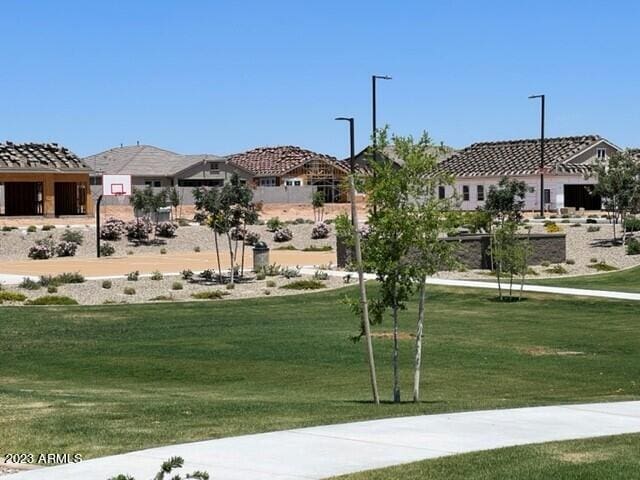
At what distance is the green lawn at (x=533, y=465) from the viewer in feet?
32.9

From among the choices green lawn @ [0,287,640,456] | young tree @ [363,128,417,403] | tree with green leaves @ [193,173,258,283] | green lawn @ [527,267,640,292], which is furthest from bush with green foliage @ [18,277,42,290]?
young tree @ [363,128,417,403]

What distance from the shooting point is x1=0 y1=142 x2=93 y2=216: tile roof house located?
75.9 metres

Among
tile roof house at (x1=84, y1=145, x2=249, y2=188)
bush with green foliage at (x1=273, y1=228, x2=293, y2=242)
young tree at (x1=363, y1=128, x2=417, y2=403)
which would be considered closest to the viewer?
young tree at (x1=363, y1=128, x2=417, y2=403)

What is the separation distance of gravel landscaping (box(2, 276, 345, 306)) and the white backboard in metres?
37.9

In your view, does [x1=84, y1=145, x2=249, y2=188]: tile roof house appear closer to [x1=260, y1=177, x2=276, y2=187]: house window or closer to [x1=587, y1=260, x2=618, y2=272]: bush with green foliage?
[x1=260, y1=177, x2=276, y2=187]: house window

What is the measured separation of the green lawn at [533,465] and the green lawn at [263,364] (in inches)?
97.6

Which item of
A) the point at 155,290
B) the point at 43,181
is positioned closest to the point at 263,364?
the point at 155,290

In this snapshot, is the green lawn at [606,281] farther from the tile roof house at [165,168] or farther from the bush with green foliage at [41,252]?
the tile roof house at [165,168]

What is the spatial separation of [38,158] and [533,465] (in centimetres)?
7051

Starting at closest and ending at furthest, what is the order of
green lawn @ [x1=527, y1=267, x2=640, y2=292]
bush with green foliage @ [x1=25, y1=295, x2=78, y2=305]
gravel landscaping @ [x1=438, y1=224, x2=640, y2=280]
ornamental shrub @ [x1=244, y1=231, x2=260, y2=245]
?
bush with green foliage @ [x1=25, y1=295, x2=78, y2=305] → green lawn @ [x1=527, y1=267, x2=640, y2=292] → gravel landscaping @ [x1=438, y1=224, x2=640, y2=280] → ornamental shrub @ [x1=244, y1=231, x2=260, y2=245]

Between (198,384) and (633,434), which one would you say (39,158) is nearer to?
(198,384)

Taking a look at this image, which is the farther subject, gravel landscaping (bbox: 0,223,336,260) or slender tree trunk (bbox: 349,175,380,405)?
gravel landscaping (bbox: 0,223,336,260)

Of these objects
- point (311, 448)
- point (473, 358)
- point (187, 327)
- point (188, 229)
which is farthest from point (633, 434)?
point (188, 229)

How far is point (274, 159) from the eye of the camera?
112 metres
